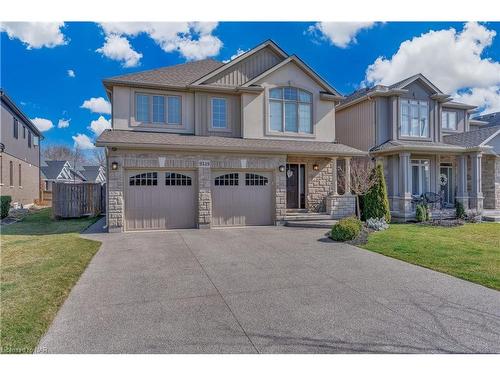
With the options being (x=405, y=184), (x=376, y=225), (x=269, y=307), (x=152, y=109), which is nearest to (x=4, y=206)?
(x=152, y=109)

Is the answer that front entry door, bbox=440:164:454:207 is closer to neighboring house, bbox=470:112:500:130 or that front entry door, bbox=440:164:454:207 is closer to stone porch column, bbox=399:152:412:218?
stone porch column, bbox=399:152:412:218

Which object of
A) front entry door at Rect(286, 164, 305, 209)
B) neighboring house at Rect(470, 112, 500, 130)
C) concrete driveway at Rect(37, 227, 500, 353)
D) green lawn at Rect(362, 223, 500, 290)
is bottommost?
concrete driveway at Rect(37, 227, 500, 353)

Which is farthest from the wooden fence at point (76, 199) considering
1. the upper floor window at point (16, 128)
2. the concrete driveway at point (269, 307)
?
the upper floor window at point (16, 128)

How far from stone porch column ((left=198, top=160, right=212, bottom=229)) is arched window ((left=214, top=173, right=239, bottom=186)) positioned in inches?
19.2

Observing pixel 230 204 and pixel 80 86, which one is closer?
pixel 230 204

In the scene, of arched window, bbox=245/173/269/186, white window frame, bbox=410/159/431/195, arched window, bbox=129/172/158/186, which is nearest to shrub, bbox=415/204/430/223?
white window frame, bbox=410/159/431/195

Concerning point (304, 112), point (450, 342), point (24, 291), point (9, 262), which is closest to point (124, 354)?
point (24, 291)

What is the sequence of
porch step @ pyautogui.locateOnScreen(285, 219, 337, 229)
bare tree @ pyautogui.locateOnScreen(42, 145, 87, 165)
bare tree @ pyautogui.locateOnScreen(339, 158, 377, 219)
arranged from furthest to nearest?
bare tree @ pyautogui.locateOnScreen(42, 145, 87, 165) < bare tree @ pyautogui.locateOnScreen(339, 158, 377, 219) < porch step @ pyautogui.locateOnScreen(285, 219, 337, 229)

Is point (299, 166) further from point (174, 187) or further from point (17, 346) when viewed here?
point (17, 346)

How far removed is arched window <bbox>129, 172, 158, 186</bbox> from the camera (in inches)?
442

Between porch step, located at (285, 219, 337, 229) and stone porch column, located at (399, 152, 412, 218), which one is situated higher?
stone porch column, located at (399, 152, 412, 218)

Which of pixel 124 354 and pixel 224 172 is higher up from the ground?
pixel 224 172

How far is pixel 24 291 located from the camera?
4789 mm

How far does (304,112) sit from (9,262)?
1222 centimetres
